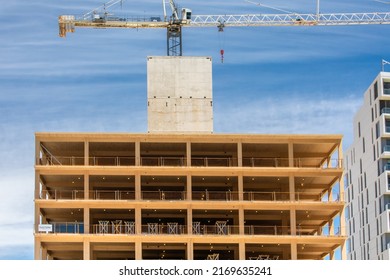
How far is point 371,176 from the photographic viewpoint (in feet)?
473

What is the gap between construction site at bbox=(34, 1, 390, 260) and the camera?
103750 mm

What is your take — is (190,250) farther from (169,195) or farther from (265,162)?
(265,162)

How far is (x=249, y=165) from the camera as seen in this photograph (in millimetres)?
110125

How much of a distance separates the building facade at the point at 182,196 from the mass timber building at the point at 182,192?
13 centimetres

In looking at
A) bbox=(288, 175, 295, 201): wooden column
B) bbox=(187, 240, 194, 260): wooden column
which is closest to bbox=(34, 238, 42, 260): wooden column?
bbox=(187, 240, 194, 260): wooden column

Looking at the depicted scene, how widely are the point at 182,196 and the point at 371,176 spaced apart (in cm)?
4889

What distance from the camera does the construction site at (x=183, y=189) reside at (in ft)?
340

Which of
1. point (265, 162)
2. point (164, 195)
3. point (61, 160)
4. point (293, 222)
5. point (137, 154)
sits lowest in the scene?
point (293, 222)

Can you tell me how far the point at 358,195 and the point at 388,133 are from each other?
61.0 ft

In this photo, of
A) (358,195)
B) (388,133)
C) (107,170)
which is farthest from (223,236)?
(358,195)

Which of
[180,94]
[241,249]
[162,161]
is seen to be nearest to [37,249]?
[162,161]

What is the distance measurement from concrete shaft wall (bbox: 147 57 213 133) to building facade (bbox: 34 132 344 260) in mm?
3347
